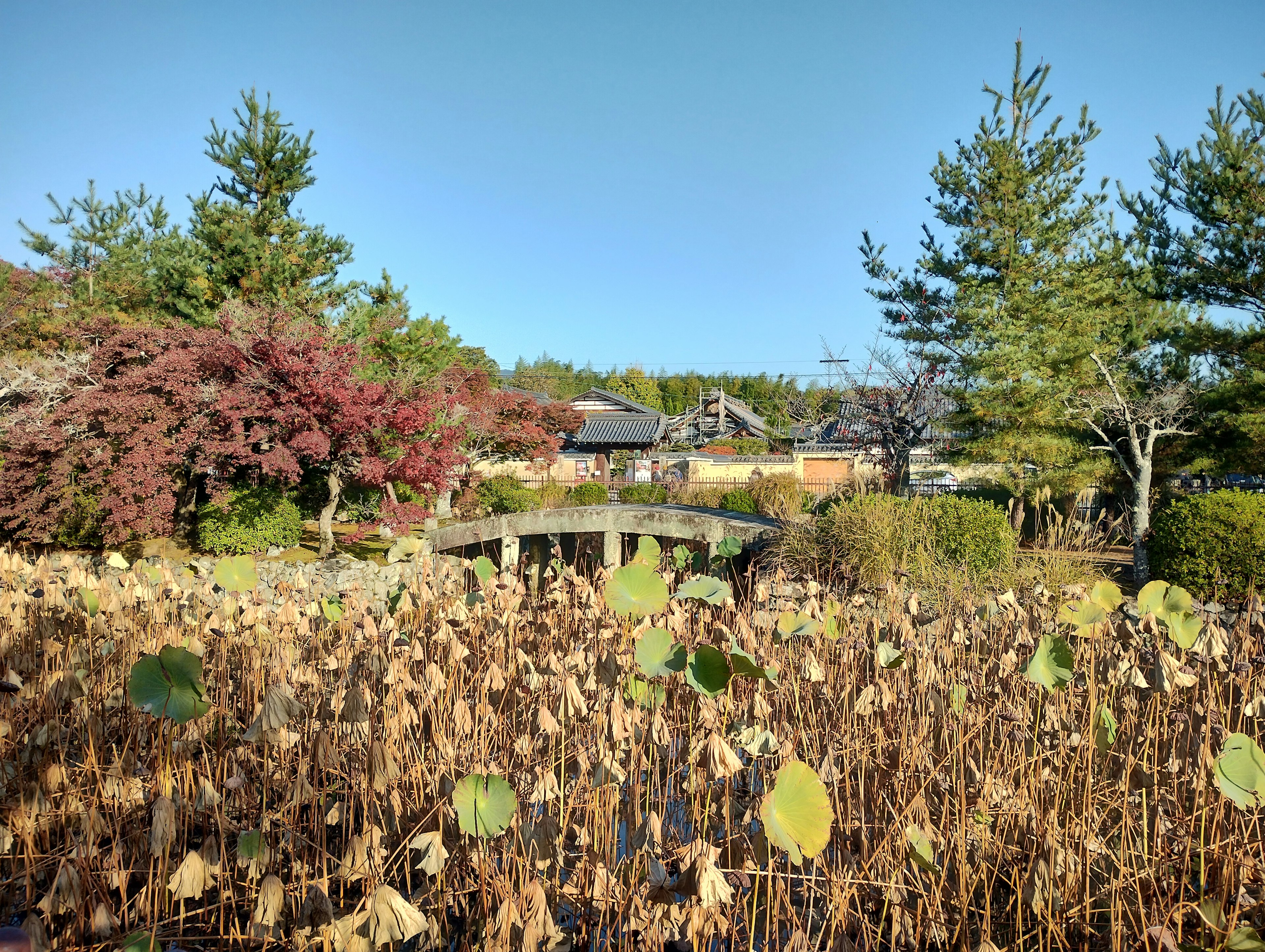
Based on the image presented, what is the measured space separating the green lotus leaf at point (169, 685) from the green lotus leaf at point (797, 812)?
1.50 metres

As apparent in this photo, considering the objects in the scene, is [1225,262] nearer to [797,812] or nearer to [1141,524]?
[1141,524]

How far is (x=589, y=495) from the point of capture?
18.6 meters

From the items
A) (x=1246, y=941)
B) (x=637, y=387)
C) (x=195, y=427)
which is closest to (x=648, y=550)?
(x=1246, y=941)

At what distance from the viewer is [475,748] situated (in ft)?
8.36

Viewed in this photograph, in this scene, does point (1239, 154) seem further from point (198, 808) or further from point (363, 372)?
point (198, 808)

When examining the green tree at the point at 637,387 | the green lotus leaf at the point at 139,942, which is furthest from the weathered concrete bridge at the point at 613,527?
the green tree at the point at 637,387

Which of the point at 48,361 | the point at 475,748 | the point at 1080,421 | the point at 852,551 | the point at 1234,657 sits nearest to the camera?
the point at 475,748

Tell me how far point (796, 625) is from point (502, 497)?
12.8m

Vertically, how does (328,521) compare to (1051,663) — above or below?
below

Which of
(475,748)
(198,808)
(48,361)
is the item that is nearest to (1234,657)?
(475,748)

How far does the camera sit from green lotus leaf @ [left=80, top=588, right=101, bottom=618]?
3.46 m

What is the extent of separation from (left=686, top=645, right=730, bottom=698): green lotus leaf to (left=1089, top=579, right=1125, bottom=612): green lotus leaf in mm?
1760

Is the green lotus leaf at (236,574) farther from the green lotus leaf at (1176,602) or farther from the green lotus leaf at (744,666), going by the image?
the green lotus leaf at (1176,602)

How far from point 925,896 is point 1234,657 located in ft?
6.88
